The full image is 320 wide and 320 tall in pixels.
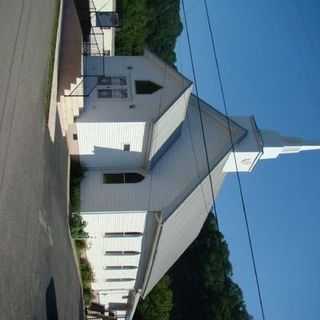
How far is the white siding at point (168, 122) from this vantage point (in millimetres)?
25881

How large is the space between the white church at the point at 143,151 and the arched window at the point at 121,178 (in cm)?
5

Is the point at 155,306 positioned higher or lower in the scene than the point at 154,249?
lower

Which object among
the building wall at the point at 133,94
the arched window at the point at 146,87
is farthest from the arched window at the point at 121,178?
the arched window at the point at 146,87

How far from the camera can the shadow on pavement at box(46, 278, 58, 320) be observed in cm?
1947

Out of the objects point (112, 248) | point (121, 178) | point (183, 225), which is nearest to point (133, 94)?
point (121, 178)

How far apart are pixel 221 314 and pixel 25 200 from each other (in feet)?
107

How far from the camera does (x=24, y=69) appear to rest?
54.3 ft

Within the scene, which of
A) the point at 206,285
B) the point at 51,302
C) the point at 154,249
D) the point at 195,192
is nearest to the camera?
the point at 51,302

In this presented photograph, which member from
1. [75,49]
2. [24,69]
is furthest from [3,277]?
[75,49]

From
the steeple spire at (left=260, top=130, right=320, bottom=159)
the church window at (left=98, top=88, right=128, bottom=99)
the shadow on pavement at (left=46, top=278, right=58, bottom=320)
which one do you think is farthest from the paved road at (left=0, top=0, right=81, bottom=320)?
the steeple spire at (left=260, top=130, right=320, bottom=159)

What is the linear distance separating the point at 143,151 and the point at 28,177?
10.7 meters

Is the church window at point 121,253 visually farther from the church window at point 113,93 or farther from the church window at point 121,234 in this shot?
the church window at point 113,93

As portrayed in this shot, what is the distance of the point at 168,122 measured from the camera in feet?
88.2

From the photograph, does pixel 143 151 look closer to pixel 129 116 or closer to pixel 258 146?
pixel 129 116
